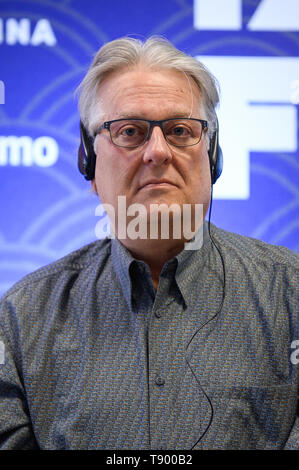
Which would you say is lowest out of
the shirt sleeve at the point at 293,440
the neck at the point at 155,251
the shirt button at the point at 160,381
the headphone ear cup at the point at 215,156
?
the shirt sleeve at the point at 293,440

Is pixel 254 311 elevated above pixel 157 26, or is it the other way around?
pixel 157 26

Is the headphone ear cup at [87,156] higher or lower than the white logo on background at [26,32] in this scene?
lower

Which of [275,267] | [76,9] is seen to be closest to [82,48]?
[76,9]

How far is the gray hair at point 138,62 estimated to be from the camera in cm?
109

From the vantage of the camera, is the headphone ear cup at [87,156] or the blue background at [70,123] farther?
the blue background at [70,123]

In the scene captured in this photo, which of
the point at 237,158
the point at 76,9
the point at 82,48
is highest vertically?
the point at 76,9

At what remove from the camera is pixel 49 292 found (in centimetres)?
112

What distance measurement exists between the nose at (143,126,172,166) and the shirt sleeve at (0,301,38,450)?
0.47 m

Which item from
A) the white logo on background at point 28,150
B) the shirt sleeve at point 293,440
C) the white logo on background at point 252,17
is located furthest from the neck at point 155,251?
the white logo on background at point 252,17

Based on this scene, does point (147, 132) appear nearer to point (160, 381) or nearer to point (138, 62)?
point (138, 62)

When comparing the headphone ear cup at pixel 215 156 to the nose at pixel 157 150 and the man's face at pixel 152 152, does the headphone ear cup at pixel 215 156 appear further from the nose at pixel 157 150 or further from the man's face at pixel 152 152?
the nose at pixel 157 150
